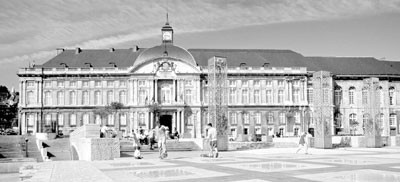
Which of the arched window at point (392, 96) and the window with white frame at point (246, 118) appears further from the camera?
the arched window at point (392, 96)

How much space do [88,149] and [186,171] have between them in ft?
25.4

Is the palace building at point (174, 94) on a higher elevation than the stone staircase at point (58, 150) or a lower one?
higher

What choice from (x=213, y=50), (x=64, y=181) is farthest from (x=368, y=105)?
(x=213, y=50)

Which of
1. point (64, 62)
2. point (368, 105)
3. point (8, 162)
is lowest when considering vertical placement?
point (8, 162)

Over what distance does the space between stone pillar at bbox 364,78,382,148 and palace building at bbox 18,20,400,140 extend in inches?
1232

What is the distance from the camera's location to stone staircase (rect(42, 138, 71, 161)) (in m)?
32.3

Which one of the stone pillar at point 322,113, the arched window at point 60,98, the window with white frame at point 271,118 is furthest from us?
the window with white frame at point 271,118

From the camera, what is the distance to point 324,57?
74.7 m

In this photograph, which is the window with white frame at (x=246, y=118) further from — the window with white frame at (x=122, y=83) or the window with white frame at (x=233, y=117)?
the window with white frame at (x=122, y=83)

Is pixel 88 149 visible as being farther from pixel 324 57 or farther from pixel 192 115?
pixel 324 57

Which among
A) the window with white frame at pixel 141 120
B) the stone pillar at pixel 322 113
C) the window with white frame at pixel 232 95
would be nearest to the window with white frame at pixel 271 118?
the window with white frame at pixel 232 95

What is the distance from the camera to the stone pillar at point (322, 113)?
2967 cm

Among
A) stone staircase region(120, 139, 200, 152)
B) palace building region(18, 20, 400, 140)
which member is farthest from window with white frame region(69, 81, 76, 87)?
stone staircase region(120, 139, 200, 152)

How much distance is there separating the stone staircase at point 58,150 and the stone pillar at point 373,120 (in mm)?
21432
